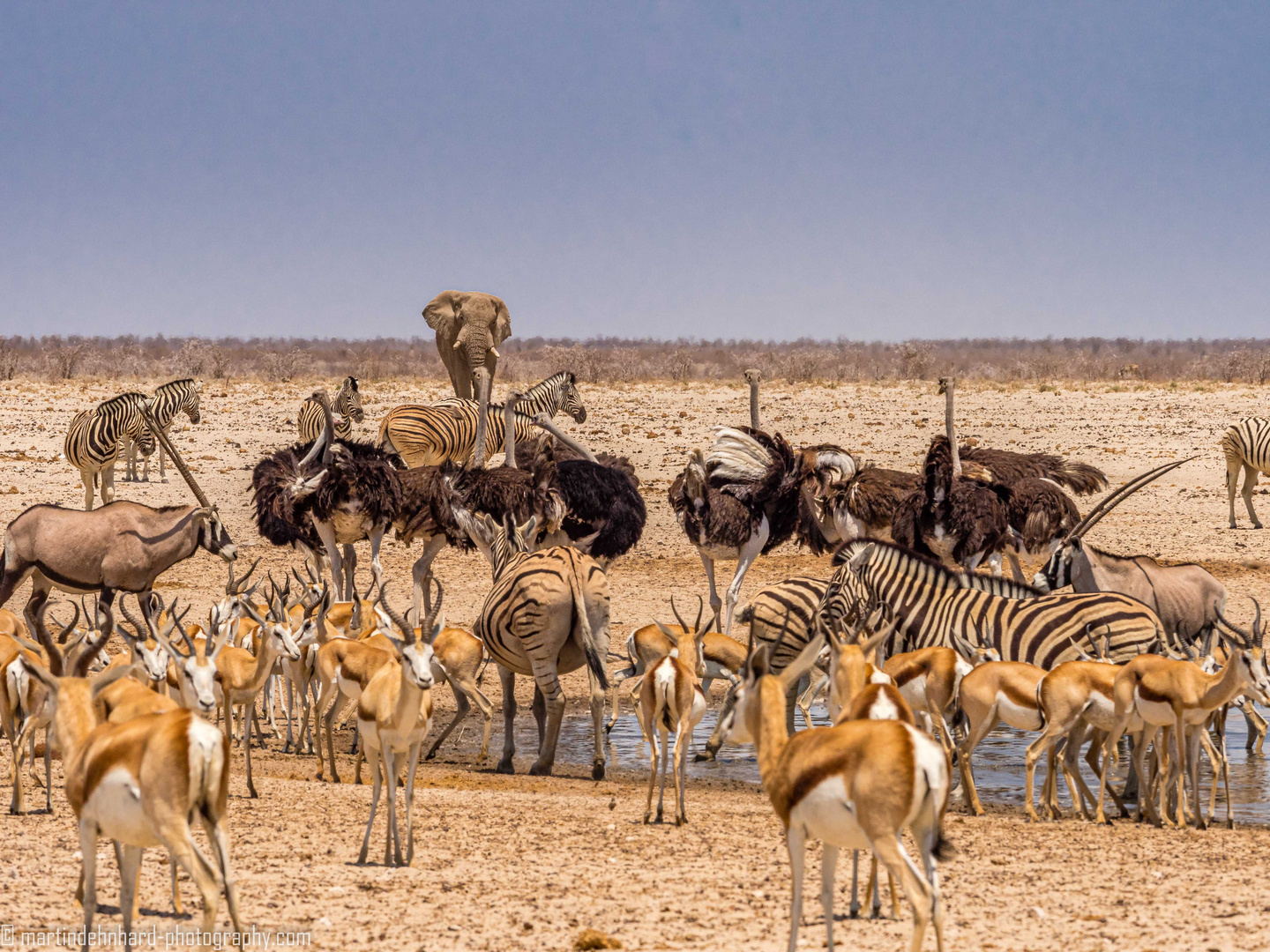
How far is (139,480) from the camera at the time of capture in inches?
1025

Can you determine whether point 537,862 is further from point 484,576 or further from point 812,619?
point 484,576

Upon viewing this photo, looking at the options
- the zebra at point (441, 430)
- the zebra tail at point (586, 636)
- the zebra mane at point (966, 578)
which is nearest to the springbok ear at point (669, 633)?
the zebra tail at point (586, 636)

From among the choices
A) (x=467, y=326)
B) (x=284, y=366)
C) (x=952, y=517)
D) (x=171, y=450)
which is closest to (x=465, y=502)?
(x=171, y=450)

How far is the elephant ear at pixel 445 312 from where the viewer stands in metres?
27.7

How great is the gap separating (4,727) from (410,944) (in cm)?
438

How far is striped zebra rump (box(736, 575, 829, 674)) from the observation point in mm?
11609

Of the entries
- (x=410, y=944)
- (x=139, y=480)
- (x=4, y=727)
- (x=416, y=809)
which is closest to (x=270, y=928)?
(x=410, y=944)

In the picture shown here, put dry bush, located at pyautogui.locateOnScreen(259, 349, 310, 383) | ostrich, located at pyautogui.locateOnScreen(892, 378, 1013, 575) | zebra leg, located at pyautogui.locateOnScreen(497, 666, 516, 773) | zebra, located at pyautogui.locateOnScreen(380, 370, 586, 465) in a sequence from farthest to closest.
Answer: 1. dry bush, located at pyautogui.locateOnScreen(259, 349, 310, 383)
2. zebra, located at pyautogui.locateOnScreen(380, 370, 586, 465)
3. ostrich, located at pyautogui.locateOnScreen(892, 378, 1013, 575)
4. zebra leg, located at pyautogui.locateOnScreen(497, 666, 516, 773)

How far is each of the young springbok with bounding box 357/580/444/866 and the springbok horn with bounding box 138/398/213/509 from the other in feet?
21.5

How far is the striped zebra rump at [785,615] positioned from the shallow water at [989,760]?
1.00 m

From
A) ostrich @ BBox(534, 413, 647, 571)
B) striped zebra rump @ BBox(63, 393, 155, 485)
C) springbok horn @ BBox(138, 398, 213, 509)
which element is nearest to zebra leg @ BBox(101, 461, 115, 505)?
striped zebra rump @ BBox(63, 393, 155, 485)

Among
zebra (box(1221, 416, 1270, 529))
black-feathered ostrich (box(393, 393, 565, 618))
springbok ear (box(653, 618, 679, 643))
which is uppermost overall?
zebra (box(1221, 416, 1270, 529))

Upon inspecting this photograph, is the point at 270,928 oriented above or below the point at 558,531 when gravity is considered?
below

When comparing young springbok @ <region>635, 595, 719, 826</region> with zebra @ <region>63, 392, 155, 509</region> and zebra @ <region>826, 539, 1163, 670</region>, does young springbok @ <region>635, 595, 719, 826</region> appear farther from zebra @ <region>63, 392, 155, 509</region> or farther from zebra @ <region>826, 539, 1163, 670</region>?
zebra @ <region>63, 392, 155, 509</region>
